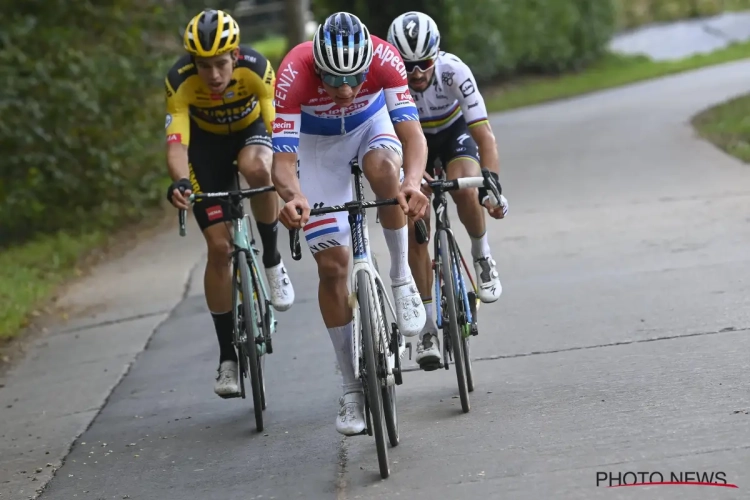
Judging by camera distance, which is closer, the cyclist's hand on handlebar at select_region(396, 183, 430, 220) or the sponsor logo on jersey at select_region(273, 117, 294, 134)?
the cyclist's hand on handlebar at select_region(396, 183, 430, 220)

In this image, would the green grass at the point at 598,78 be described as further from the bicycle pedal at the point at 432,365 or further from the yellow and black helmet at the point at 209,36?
the bicycle pedal at the point at 432,365

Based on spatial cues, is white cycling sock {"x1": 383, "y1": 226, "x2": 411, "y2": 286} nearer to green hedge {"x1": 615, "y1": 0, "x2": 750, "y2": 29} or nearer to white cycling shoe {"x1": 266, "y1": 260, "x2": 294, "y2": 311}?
white cycling shoe {"x1": 266, "y1": 260, "x2": 294, "y2": 311}

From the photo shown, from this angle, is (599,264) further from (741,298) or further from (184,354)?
(184,354)

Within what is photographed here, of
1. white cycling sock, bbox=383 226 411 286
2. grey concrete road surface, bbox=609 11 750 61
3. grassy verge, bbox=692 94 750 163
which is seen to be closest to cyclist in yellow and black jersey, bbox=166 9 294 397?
white cycling sock, bbox=383 226 411 286

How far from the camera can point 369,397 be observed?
5594 millimetres

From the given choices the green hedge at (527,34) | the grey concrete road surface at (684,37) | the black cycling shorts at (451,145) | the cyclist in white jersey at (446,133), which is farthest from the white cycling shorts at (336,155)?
the grey concrete road surface at (684,37)

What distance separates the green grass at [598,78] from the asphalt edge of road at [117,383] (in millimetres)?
13072

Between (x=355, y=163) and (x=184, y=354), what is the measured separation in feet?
11.3

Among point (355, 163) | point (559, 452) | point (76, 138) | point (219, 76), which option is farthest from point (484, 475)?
point (76, 138)

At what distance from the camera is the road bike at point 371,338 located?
5.56m

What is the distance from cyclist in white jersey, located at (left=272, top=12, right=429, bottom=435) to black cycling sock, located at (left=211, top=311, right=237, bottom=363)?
1325 millimetres

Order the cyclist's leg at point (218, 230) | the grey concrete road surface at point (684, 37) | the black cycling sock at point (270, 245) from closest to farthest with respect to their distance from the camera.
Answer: the cyclist's leg at point (218, 230)
the black cycling sock at point (270, 245)
the grey concrete road surface at point (684, 37)

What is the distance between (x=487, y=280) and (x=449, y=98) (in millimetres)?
1109

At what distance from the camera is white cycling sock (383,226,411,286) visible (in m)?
6.12
